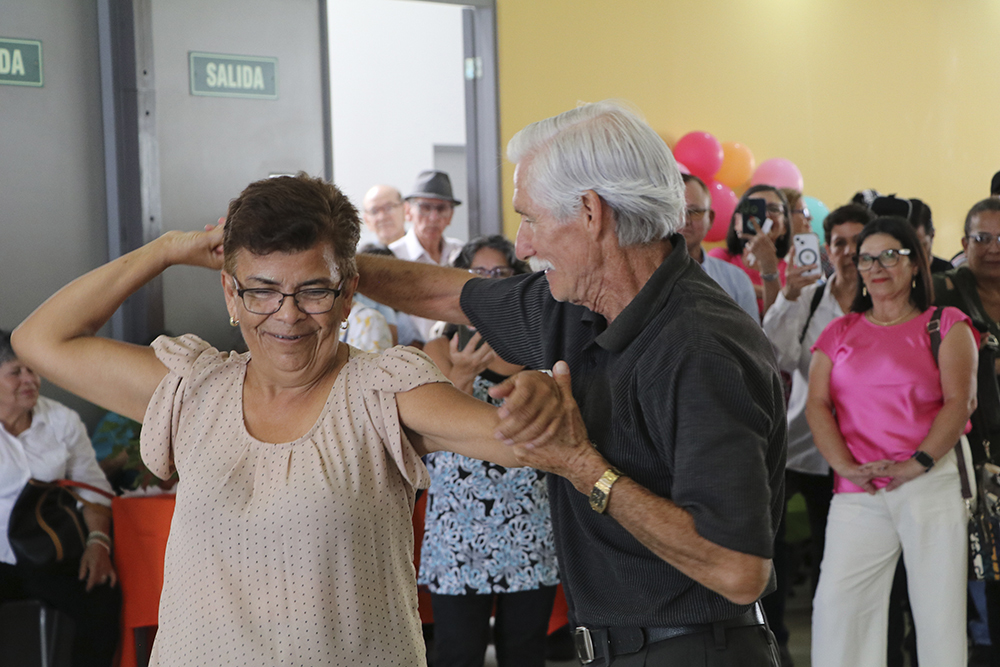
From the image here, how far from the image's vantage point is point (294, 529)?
1.46 m

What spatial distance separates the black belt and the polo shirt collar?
468 mm

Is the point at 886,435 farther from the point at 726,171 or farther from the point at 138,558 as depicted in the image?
the point at 726,171

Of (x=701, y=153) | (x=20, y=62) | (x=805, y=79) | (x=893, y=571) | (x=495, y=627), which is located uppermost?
(x=805, y=79)

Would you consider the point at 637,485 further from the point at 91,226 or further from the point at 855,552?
the point at 91,226

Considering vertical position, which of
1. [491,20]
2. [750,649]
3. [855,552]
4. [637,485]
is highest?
[491,20]

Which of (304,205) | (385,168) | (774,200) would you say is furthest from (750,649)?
(385,168)

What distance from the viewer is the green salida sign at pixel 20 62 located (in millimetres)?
4336

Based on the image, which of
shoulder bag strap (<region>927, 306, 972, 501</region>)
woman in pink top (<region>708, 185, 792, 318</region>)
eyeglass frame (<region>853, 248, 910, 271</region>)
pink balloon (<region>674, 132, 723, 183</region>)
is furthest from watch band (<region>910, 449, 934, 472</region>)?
pink balloon (<region>674, 132, 723, 183</region>)

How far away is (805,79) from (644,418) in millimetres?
6254

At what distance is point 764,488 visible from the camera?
140cm

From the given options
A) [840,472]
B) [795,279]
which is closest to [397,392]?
[840,472]

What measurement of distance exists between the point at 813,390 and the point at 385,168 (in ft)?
22.4

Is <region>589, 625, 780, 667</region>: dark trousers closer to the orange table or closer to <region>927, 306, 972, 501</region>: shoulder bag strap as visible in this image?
<region>927, 306, 972, 501</region>: shoulder bag strap

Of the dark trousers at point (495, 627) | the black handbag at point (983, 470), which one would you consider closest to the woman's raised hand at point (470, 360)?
the dark trousers at point (495, 627)
